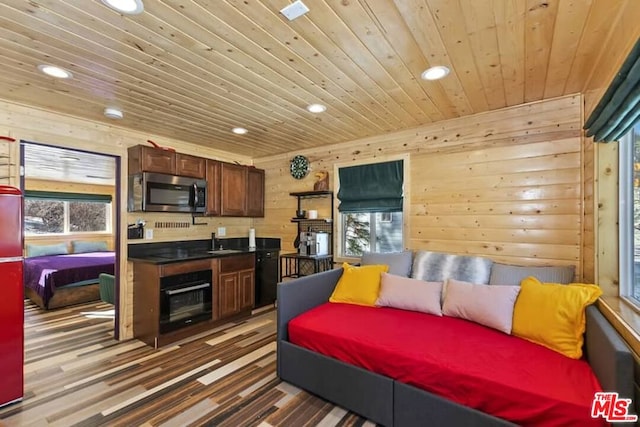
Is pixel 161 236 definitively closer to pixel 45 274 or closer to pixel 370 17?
pixel 45 274

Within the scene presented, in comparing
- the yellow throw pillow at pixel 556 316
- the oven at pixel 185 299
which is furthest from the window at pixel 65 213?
the yellow throw pillow at pixel 556 316

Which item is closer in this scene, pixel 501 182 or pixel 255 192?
pixel 501 182

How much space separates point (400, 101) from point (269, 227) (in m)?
2.84

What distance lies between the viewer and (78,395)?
226 cm

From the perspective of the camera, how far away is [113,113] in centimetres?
288

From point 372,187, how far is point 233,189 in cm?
200

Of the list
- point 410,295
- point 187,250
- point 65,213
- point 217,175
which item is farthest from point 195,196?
point 65,213

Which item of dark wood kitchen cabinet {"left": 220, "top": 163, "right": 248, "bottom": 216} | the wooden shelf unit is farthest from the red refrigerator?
the wooden shelf unit

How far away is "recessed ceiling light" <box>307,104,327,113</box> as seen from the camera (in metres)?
2.76

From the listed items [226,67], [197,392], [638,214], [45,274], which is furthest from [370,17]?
[45,274]

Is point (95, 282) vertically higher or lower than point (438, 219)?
lower

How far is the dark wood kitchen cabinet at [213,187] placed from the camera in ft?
13.1

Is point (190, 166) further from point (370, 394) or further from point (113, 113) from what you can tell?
point (370, 394)
